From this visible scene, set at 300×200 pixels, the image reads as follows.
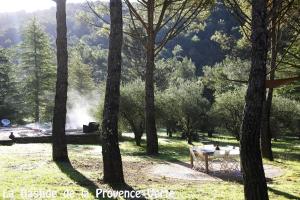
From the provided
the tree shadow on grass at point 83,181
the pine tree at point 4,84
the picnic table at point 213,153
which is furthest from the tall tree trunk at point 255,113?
the pine tree at point 4,84

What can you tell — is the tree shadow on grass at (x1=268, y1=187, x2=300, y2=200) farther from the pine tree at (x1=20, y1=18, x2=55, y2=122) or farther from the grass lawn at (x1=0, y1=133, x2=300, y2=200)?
the pine tree at (x1=20, y1=18, x2=55, y2=122)

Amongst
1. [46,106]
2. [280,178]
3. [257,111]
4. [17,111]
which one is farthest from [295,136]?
[257,111]

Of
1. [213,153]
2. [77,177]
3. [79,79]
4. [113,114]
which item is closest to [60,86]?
[77,177]

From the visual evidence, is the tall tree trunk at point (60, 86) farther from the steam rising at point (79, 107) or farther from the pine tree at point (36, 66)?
the pine tree at point (36, 66)

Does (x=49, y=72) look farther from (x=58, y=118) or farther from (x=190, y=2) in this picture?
(x=58, y=118)

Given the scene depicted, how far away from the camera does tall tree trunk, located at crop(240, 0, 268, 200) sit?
287 inches

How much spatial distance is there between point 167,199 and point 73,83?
5993cm

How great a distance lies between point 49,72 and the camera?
5116 cm

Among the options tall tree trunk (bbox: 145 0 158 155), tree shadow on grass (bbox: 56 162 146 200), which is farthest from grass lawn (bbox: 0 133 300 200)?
tall tree trunk (bbox: 145 0 158 155)

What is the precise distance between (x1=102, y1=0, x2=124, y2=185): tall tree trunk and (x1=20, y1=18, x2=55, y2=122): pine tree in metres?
41.7

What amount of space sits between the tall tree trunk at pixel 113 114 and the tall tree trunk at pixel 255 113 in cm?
369

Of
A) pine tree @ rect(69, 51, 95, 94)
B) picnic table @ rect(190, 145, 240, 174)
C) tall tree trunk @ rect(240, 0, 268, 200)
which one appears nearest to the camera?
tall tree trunk @ rect(240, 0, 268, 200)

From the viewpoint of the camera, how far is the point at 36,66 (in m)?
50.5

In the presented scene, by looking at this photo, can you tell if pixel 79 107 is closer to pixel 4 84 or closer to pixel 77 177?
pixel 4 84
